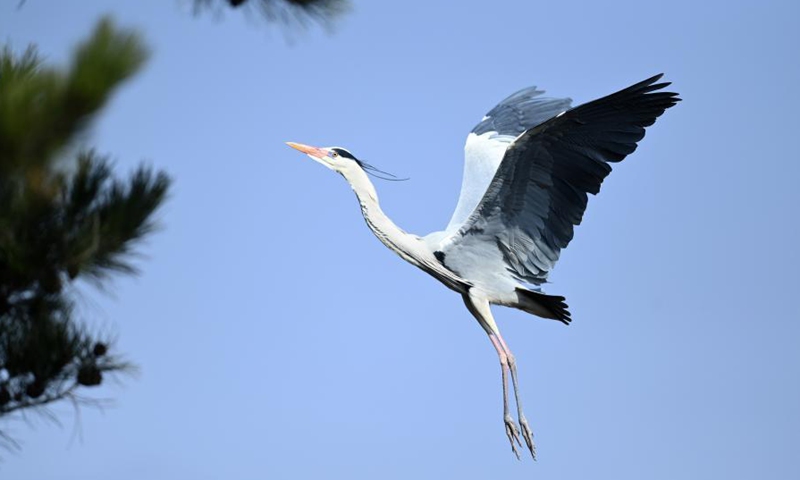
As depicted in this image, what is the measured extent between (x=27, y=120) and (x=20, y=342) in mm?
970

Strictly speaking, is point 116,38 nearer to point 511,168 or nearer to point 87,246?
point 87,246

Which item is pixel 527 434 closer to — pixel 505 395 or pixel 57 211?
pixel 505 395

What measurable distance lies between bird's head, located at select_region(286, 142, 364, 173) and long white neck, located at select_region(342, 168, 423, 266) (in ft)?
0.13

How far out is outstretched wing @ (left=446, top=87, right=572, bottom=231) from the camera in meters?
8.41

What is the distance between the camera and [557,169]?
7.40m

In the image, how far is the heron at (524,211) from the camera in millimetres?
7285

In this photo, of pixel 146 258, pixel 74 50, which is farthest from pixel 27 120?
pixel 146 258

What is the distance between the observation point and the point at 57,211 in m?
4.18

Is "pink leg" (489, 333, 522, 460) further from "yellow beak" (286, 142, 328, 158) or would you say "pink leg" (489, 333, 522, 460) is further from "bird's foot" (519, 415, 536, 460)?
"yellow beak" (286, 142, 328, 158)

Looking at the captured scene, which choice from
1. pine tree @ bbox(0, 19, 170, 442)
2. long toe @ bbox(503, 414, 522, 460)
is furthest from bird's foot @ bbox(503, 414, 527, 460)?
pine tree @ bbox(0, 19, 170, 442)

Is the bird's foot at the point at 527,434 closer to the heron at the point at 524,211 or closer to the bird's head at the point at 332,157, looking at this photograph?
the heron at the point at 524,211

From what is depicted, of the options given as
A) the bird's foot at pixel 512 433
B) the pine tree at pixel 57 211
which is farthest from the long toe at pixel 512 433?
the pine tree at pixel 57 211

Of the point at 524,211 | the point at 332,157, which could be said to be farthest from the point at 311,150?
the point at 524,211

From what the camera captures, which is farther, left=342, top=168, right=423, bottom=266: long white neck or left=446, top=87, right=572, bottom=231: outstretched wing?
left=446, top=87, right=572, bottom=231: outstretched wing
